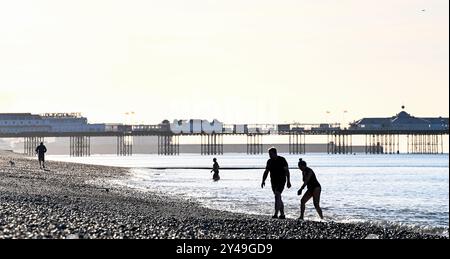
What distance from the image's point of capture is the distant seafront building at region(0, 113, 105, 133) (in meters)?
178

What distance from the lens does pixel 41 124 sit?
18112 cm

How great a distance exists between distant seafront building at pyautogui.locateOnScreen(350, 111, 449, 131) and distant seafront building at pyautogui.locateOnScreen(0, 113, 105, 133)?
162 feet

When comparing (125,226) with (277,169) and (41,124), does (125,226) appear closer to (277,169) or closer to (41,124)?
(277,169)

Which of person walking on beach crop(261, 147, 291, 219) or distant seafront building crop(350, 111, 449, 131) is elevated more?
distant seafront building crop(350, 111, 449, 131)

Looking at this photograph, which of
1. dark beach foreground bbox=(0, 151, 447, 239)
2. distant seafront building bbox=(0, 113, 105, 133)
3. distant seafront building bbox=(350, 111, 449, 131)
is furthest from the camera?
distant seafront building bbox=(350, 111, 449, 131)

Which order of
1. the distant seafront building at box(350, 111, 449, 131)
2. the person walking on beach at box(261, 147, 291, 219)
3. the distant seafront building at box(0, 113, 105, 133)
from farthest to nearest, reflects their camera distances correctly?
the distant seafront building at box(350, 111, 449, 131) → the distant seafront building at box(0, 113, 105, 133) → the person walking on beach at box(261, 147, 291, 219)

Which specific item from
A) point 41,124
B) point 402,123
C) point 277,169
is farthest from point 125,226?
point 402,123

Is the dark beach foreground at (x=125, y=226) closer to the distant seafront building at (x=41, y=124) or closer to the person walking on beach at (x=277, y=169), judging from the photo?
the person walking on beach at (x=277, y=169)

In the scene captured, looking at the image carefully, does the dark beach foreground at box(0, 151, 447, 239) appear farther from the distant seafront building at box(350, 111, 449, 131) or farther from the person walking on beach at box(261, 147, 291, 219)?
the distant seafront building at box(350, 111, 449, 131)

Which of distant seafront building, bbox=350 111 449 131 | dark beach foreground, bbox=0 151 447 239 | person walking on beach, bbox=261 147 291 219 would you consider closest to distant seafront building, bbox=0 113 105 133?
distant seafront building, bbox=350 111 449 131

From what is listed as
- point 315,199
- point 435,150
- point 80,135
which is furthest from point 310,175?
point 435,150
